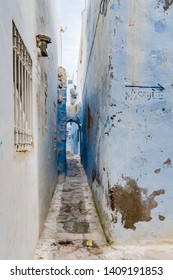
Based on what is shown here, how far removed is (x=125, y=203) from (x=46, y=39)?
8.53 feet

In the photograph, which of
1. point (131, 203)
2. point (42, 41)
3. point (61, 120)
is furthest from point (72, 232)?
point (61, 120)

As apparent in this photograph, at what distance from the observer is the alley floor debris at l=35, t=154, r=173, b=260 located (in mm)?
3197

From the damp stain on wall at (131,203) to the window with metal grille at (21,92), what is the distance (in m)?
1.43

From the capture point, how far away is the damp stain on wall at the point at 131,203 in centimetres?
353

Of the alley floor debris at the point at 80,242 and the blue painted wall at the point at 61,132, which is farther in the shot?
the blue painted wall at the point at 61,132

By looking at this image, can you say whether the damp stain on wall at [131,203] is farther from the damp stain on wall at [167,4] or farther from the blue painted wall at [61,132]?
the blue painted wall at [61,132]

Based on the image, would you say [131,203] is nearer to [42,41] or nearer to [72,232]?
[72,232]

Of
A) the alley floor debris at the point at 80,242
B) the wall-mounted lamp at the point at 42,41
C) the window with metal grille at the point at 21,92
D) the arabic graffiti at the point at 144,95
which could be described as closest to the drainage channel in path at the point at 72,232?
the alley floor debris at the point at 80,242

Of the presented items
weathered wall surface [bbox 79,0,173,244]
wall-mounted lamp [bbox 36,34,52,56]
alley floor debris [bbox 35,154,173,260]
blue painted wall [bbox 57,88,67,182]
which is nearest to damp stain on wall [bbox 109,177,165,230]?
weathered wall surface [bbox 79,0,173,244]

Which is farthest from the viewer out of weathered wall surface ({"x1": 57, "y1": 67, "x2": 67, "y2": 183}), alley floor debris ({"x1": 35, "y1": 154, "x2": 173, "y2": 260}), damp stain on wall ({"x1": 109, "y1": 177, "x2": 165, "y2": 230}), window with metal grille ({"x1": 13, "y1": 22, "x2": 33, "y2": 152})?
weathered wall surface ({"x1": 57, "y1": 67, "x2": 67, "y2": 183})

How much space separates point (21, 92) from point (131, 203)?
2126 millimetres

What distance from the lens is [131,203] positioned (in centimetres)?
356

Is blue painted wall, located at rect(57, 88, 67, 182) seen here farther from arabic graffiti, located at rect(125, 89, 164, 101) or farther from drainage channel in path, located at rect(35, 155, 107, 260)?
arabic graffiti, located at rect(125, 89, 164, 101)

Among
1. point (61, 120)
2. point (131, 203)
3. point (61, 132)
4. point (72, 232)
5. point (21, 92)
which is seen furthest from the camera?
point (61, 120)
